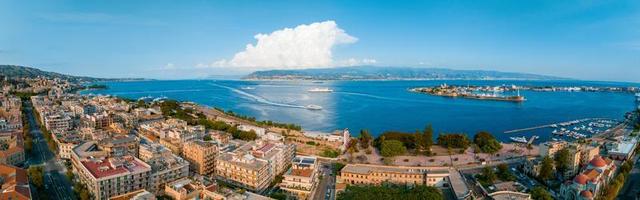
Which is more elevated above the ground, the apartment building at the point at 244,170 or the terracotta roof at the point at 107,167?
the terracotta roof at the point at 107,167

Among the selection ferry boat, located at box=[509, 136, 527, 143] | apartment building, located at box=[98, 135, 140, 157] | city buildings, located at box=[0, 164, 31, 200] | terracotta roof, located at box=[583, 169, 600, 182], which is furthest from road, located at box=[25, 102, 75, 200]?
A: ferry boat, located at box=[509, 136, 527, 143]

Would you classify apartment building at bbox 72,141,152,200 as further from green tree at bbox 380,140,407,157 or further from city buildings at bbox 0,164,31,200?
green tree at bbox 380,140,407,157

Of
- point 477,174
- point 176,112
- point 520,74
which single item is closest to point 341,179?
point 477,174

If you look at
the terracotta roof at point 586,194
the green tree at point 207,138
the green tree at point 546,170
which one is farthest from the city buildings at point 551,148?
the green tree at point 207,138

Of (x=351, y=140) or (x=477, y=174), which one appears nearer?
(x=477, y=174)

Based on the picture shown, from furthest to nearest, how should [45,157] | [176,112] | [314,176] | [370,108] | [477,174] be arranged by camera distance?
[370,108]
[176,112]
[45,157]
[477,174]
[314,176]

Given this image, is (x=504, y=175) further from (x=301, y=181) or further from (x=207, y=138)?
(x=207, y=138)

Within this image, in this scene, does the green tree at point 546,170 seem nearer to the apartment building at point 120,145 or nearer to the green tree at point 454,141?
the green tree at point 454,141

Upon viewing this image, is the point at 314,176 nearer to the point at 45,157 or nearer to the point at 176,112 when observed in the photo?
the point at 45,157
